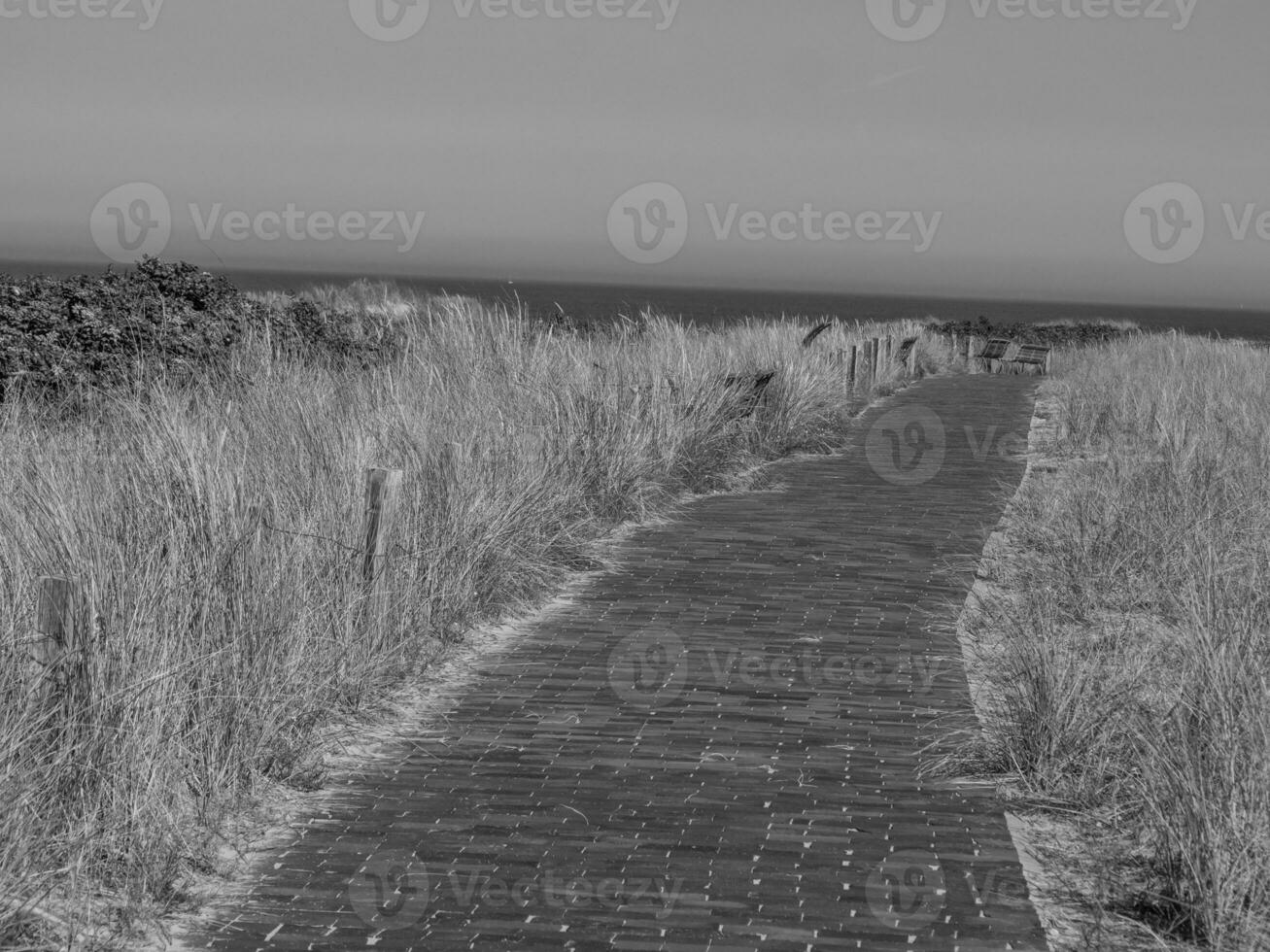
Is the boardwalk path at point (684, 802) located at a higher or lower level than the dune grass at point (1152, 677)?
lower

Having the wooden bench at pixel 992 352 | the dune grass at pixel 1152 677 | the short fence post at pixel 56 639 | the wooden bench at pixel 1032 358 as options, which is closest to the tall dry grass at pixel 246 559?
the short fence post at pixel 56 639

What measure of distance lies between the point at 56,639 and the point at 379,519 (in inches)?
108

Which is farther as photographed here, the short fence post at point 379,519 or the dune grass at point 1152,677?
the short fence post at point 379,519

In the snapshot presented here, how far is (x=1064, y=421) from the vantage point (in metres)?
18.7

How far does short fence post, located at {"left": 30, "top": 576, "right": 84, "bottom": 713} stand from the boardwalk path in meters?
1.01

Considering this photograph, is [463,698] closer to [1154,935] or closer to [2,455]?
[2,455]

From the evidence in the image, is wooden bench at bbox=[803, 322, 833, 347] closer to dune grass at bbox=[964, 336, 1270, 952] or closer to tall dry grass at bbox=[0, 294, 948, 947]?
tall dry grass at bbox=[0, 294, 948, 947]

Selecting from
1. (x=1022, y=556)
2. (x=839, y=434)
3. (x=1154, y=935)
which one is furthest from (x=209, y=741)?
(x=839, y=434)

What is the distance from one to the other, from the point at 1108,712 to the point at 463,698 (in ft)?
10.3

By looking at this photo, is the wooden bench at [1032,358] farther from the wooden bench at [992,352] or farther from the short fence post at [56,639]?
the short fence post at [56,639]

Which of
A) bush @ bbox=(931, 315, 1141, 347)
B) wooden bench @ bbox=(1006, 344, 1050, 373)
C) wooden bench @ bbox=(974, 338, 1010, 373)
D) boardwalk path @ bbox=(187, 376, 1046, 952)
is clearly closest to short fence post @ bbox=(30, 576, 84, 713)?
boardwalk path @ bbox=(187, 376, 1046, 952)

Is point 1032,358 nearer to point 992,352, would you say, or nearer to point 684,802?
point 992,352

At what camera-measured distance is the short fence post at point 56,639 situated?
5.05 m

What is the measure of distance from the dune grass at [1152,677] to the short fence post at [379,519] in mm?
3246
